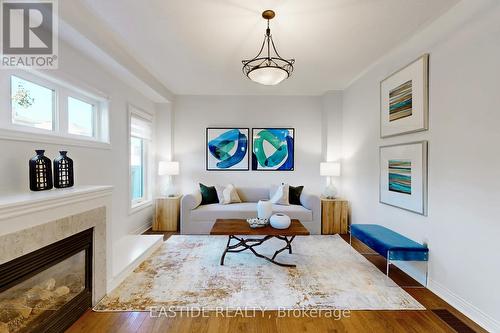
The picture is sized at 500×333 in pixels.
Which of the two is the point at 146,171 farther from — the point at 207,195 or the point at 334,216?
the point at 334,216

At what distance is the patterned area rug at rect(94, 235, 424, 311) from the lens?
2.03 m

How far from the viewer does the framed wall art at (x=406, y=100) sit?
237 centimetres

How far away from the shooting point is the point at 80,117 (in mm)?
2748

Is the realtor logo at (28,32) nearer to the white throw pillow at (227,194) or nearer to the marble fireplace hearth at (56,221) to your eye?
the marble fireplace hearth at (56,221)

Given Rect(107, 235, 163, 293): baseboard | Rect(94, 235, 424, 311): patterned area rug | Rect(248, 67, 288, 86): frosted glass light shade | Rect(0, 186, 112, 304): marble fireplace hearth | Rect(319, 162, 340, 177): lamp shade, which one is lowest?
Rect(94, 235, 424, 311): patterned area rug

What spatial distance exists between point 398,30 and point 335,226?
10.0ft

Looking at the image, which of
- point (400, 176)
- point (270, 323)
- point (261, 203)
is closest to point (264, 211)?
point (261, 203)

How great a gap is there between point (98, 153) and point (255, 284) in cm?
251

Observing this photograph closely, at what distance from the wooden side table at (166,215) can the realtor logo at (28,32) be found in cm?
264

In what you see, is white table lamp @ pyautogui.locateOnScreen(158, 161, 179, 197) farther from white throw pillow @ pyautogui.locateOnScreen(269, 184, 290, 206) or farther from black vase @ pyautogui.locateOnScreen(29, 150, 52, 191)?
black vase @ pyautogui.locateOnScreen(29, 150, 52, 191)

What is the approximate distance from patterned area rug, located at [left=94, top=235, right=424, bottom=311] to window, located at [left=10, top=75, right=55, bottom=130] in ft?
5.91

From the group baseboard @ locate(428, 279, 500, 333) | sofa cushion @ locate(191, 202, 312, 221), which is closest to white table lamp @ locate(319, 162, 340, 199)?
sofa cushion @ locate(191, 202, 312, 221)

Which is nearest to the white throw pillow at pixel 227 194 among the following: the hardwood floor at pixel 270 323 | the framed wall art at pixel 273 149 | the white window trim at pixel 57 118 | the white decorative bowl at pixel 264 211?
the framed wall art at pixel 273 149

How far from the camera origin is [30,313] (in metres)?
1.57
